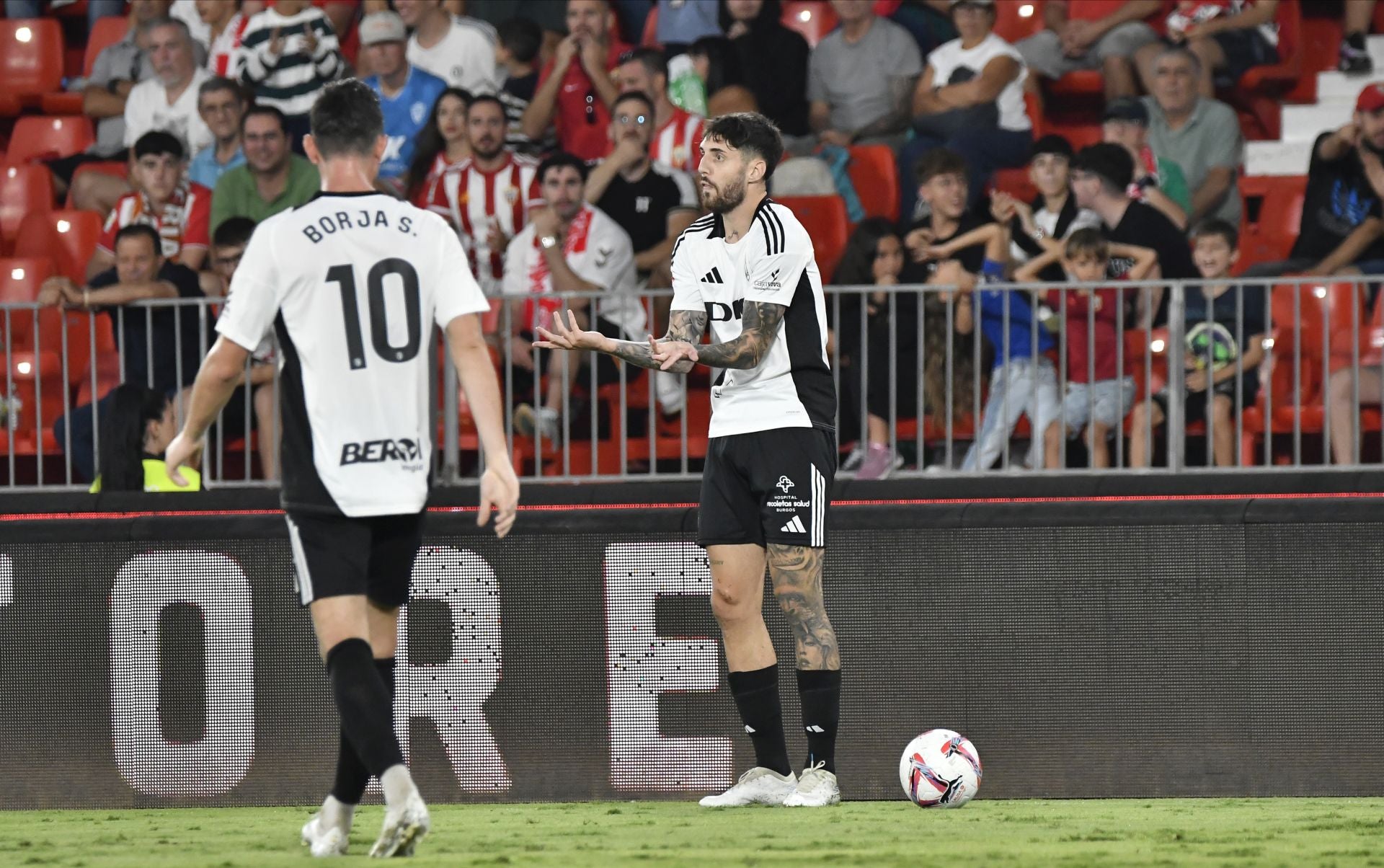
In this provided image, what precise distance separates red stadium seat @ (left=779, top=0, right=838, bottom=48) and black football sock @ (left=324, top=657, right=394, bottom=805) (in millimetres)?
7798

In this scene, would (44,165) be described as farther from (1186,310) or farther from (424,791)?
(1186,310)

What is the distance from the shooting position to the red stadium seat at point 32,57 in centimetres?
1302

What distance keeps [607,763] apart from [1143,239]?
14.0 ft

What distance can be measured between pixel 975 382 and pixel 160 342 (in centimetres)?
350

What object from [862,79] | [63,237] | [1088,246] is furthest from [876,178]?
[63,237]

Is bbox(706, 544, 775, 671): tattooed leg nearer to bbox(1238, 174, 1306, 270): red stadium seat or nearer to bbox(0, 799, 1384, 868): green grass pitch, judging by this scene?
bbox(0, 799, 1384, 868): green grass pitch

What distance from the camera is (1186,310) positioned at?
786 centimetres

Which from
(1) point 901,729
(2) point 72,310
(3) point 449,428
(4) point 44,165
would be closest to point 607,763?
(1) point 901,729

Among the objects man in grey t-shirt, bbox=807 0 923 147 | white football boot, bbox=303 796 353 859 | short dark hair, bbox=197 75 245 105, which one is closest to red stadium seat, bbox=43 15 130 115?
short dark hair, bbox=197 75 245 105

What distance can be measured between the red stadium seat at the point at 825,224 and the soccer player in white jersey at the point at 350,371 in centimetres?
576

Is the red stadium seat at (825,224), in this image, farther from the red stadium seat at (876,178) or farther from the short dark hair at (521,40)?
the short dark hair at (521,40)

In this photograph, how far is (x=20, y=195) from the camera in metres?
11.8

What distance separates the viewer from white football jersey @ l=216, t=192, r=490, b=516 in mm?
4621

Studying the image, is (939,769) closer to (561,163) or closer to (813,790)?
(813,790)
